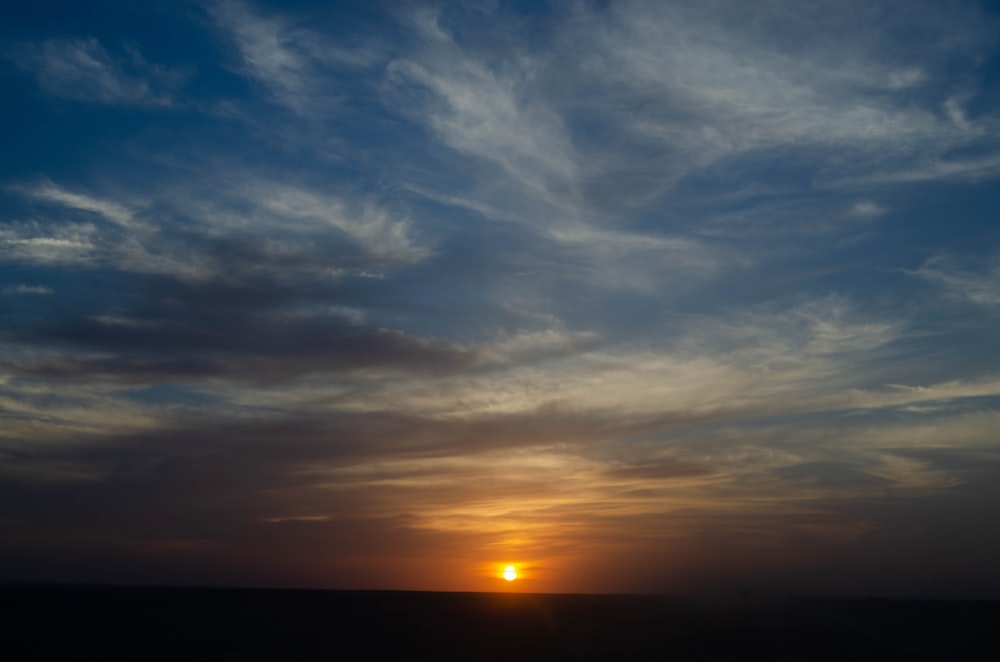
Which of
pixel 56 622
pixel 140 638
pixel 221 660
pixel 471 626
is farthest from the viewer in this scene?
pixel 471 626

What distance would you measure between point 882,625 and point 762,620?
10998 mm

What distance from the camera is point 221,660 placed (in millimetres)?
46562

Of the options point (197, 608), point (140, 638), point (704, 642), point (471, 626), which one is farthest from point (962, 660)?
point (197, 608)

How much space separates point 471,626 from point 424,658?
940 inches

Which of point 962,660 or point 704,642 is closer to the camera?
point 962,660

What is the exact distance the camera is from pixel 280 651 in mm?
49906

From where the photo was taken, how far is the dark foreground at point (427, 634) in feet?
164

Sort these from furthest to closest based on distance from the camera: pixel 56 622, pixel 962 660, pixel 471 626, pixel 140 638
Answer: pixel 471 626
pixel 56 622
pixel 140 638
pixel 962 660

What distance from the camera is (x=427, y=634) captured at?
61.5m

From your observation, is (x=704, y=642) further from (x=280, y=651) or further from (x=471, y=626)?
(x=280, y=651)

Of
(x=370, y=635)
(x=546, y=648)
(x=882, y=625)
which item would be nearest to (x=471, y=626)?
(x=370, y=635)

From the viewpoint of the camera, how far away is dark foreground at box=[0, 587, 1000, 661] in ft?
164

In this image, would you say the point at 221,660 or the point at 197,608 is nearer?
the point at 221,660

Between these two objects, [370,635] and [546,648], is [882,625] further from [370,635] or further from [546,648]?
[370,635]
